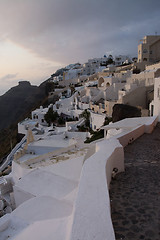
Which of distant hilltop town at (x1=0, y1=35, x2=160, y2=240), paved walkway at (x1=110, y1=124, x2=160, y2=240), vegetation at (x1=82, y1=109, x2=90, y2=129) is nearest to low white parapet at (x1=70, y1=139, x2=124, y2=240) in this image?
distant hilltop town at (x1=0, y1=35, x2=160, y2=240)

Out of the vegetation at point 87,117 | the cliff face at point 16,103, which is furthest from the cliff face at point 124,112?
the cliff face at point 16,103

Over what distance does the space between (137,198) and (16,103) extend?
8355 centimetres

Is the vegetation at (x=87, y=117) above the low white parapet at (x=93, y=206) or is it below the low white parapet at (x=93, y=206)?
below

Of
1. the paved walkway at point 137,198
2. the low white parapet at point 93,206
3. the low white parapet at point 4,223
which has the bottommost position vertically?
the low white parapet at point 4,223

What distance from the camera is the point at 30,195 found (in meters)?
8.19

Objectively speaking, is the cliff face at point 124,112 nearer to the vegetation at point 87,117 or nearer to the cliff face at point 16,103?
the vegetation at point 87,117

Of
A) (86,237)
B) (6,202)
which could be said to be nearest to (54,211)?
(86,237)

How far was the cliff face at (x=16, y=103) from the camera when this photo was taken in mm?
73000

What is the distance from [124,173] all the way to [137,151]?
184 centimetres

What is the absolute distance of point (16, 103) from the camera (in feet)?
269

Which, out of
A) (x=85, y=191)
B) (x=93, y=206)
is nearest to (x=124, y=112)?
(x=85, y=191)

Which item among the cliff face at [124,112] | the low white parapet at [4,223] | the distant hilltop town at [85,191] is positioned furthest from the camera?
the cliff face at [124,112]

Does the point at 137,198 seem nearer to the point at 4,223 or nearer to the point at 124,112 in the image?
the point at 4,223

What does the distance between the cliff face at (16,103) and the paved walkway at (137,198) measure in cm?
6545
